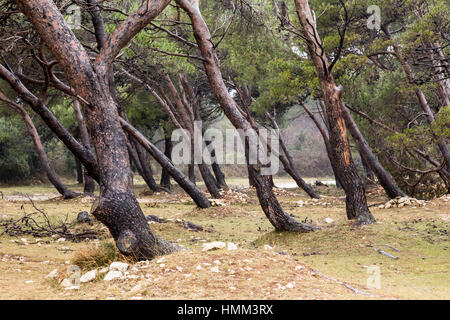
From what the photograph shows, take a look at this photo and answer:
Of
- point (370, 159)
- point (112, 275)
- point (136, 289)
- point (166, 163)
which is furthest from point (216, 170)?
point (136, 289)

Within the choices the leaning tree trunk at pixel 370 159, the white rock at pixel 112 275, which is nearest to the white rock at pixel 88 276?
the white rock at pixel 112 275

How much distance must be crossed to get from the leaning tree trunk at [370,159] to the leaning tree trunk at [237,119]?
220 inches

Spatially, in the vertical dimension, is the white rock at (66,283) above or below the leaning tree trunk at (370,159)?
below

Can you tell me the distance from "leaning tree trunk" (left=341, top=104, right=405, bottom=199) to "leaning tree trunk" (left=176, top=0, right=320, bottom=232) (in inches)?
220

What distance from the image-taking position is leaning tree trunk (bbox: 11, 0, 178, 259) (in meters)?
5.06

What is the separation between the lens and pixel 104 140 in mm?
5277

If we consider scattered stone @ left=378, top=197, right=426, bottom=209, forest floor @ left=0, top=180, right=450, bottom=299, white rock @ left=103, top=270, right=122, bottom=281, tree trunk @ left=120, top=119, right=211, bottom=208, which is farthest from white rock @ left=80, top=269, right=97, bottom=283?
scattered stone @ left=378, top=197, right=426, bottom=209

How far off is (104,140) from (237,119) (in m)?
3.04

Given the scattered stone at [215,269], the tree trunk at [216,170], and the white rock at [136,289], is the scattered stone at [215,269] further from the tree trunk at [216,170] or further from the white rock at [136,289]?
the tree trunk at [216,170]

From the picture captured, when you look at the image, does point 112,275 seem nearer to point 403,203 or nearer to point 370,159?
point 403,203

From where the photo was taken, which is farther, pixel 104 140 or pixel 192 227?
pixel 192 227

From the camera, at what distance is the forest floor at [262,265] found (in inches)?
162
